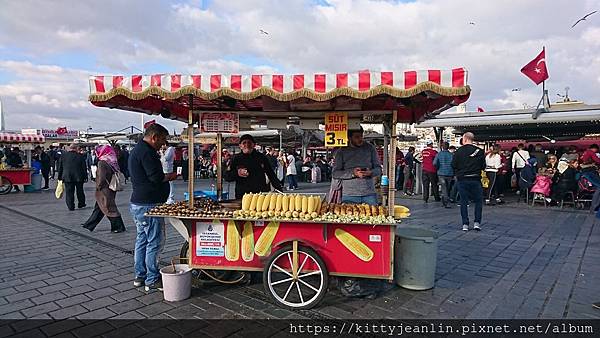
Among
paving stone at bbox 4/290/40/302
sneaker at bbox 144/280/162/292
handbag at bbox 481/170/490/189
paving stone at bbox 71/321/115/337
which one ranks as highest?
handbag at bbox 481/170/490/189

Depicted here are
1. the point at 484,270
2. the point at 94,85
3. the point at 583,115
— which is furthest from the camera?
the point at 583,115

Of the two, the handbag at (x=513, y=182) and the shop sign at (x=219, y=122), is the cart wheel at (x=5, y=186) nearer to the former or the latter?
the shop sign at (x=219, y=122)

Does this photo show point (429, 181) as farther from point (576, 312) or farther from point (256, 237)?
point (256, 237)

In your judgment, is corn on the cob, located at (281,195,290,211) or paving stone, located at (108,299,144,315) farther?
corn on the cob, located at (281,195,290,211)

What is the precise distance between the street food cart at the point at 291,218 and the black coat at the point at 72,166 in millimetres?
6028

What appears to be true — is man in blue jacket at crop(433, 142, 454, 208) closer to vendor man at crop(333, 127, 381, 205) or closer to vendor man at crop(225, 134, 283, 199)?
vendor man at crop(333, 127, 381, 205)

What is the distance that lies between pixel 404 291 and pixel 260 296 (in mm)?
1620

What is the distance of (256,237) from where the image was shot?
379 centimetres

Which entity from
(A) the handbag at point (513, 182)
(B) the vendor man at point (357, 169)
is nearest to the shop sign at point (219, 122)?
(B) the vendor man at point (357, 169)

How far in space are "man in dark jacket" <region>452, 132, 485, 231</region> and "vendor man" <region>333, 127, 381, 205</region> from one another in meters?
2.89

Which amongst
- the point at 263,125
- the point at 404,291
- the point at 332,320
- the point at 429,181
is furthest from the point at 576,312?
the point at 429,181

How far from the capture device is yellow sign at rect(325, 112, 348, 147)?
168 inches

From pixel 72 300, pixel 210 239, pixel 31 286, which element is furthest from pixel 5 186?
pixel 210 239

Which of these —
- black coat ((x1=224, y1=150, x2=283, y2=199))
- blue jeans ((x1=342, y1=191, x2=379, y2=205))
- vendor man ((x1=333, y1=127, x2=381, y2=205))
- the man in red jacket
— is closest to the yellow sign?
vendor man ((x1=333, y1=127, x2=381, y2=205))
